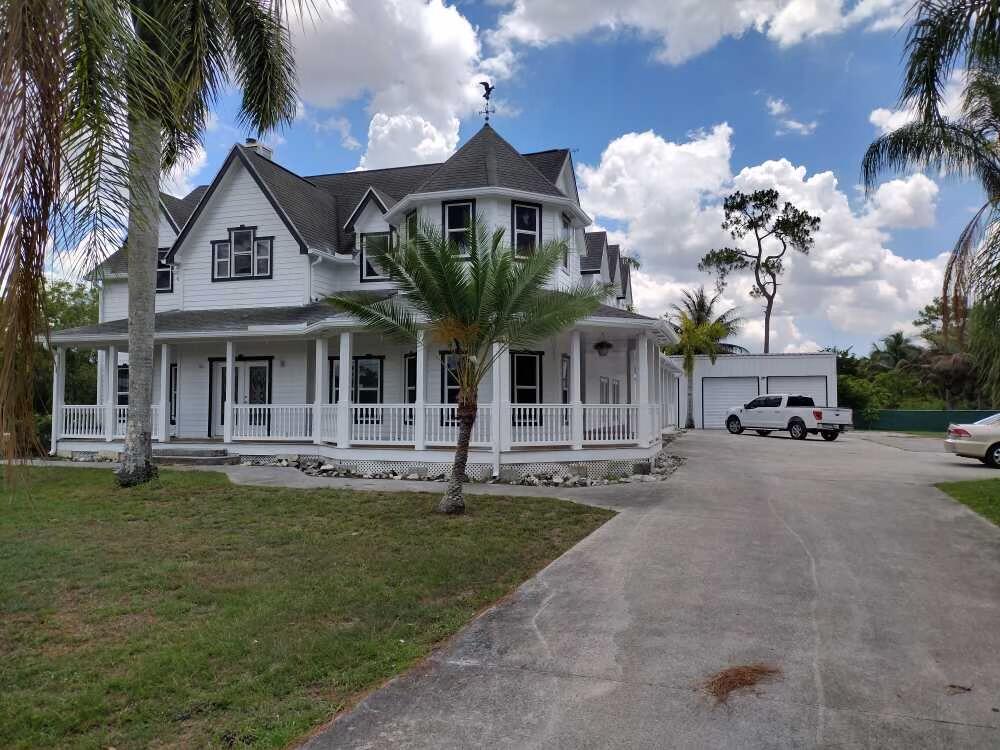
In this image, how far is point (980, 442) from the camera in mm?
18375

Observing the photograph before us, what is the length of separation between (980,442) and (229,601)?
19.4m

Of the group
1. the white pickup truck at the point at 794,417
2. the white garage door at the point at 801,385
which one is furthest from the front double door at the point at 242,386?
the white garage door at the point at 801,385

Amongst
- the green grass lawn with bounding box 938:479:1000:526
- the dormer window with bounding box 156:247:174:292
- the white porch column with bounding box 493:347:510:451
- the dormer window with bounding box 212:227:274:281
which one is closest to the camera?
the green grass lawn with bounding box 938:479:1000:526

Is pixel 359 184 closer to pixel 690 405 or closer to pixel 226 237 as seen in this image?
pixel 226 237

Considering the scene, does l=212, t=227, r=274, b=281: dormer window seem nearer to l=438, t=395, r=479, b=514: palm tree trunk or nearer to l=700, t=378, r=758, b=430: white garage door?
l=438, t=395, r=479, b=514: palm tree trunk

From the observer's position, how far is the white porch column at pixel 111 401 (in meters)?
18.5

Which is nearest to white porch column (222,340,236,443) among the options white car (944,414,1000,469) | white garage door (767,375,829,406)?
white car (944,414,1000,469)

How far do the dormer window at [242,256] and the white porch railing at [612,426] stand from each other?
33.4 feet

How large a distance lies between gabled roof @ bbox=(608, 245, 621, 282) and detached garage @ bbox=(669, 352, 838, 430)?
9.70 metres

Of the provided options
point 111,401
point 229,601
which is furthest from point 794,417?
point 229,601

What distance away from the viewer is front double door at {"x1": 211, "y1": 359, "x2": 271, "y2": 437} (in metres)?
19.4

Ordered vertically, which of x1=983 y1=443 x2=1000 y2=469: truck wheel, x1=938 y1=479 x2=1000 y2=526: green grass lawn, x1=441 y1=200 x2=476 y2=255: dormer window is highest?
x1=441 y1=200 x2=476 y2=255: dormer window

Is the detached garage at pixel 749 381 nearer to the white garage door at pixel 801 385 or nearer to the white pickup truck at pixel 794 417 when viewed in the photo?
the white garage door at pixel 801 385

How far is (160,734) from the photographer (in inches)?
156
